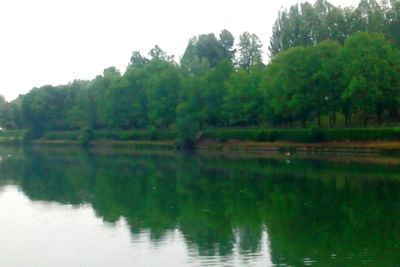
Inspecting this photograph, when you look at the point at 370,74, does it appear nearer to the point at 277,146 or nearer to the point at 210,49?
the point at 277,146

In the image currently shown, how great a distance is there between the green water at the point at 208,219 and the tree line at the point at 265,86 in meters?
21.2

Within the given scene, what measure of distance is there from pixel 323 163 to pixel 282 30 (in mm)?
48905

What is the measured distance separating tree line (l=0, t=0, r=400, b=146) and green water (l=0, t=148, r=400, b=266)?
69.4 feet

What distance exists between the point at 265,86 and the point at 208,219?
151 ft

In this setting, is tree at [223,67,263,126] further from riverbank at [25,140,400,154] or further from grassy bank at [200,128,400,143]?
riverbank at [25,140,400,154]

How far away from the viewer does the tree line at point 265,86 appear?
57.2 m

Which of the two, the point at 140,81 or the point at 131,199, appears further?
the point at 140,81

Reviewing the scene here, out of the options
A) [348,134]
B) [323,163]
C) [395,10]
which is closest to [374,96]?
[348,134]

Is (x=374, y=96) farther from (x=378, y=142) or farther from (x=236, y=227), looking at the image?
(x=236, y=227)

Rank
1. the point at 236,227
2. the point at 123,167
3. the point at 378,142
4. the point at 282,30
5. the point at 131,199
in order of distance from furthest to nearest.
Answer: the point at 282,30
the point at 378,142
the point at 123,167
the point at 131,199
the point at 236,227

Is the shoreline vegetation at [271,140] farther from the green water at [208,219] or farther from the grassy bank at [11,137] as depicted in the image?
the grassy bank at [11,137]

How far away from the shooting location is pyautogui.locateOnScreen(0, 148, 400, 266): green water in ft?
51.1

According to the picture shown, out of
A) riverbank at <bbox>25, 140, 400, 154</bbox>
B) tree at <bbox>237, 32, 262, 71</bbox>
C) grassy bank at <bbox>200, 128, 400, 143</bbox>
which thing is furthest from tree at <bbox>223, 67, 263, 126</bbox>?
tree at <bbox>237, 32, 262, 71</bbox>

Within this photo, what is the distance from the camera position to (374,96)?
54656 millimetres
